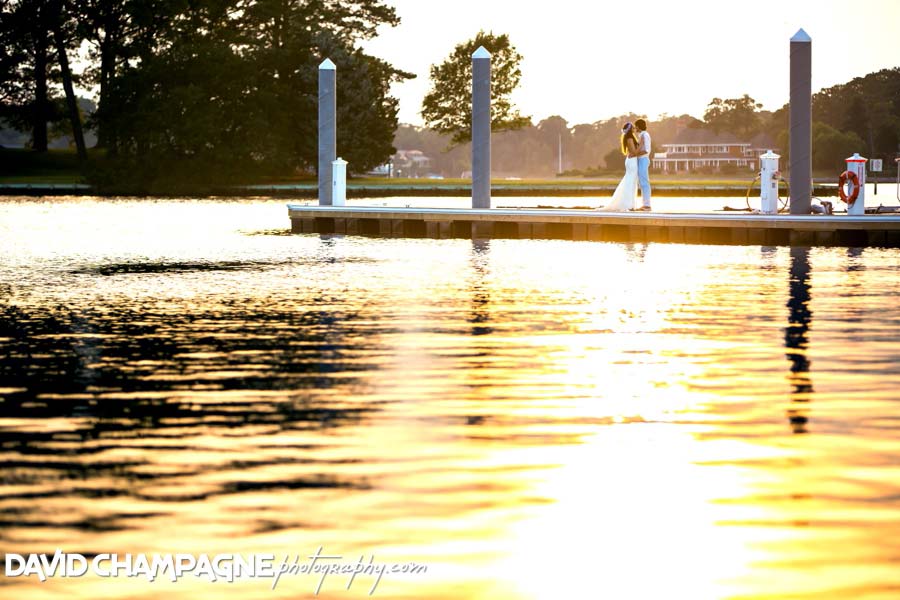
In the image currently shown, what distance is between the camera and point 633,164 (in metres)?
32.4

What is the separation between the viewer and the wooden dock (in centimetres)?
2898

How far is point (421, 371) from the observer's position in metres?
12.0

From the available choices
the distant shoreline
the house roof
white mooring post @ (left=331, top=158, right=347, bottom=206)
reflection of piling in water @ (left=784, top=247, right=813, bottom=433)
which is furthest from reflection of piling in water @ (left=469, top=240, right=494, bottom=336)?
the house roof

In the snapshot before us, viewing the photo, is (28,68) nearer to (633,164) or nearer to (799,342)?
(633,164)

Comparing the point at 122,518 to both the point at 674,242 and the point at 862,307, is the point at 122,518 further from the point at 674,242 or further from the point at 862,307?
the point at 674,242

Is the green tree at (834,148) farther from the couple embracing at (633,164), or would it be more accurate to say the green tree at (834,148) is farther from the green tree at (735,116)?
the couple embracing at (633,164)

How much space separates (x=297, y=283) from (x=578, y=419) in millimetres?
12481

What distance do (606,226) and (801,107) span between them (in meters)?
4.75

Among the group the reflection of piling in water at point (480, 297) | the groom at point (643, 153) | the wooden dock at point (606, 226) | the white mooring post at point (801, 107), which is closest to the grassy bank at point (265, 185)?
the wooden dock at point (606, 226)

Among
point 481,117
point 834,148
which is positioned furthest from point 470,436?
point 834,148

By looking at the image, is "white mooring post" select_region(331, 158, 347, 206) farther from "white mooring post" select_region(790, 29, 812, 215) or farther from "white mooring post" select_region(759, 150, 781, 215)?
"white mooring post" select_region(790, 29, 812, 215)

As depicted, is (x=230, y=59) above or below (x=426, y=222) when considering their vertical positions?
above

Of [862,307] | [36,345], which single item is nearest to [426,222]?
[862,307]

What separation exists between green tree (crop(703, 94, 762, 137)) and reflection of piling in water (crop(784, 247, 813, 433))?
130 metres
